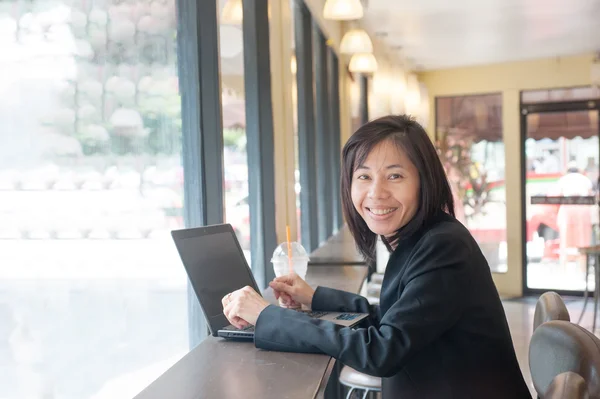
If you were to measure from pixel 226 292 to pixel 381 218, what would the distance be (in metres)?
0.48

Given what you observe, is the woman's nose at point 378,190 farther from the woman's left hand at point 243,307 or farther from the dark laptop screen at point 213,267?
the dark laptop screen at point 213,267

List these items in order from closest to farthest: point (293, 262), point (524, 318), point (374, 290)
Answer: point (293, 262) → point (374, 290) → point (524, 318)

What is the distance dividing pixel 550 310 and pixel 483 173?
7.49 m

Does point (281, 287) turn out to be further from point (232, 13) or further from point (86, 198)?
point (232, 13)

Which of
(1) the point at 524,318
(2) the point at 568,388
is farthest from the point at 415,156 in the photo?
(1) the point at 524,318

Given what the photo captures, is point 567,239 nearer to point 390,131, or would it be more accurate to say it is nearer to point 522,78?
point 522,78

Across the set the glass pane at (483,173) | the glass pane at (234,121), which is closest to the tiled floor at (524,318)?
the glass pane at (483,173)

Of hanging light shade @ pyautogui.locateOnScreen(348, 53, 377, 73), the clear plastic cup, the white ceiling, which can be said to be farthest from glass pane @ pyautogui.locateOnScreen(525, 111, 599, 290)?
the clear plastic cup

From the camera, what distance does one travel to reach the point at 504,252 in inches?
346

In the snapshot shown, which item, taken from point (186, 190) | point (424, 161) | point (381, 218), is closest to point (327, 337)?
point (381, 218)

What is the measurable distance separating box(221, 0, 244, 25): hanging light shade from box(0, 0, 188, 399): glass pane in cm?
66

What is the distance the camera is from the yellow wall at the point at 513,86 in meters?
8.33

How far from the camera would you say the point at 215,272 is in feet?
5.55

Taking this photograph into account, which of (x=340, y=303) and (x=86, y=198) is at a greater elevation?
(x=86, y=198)
